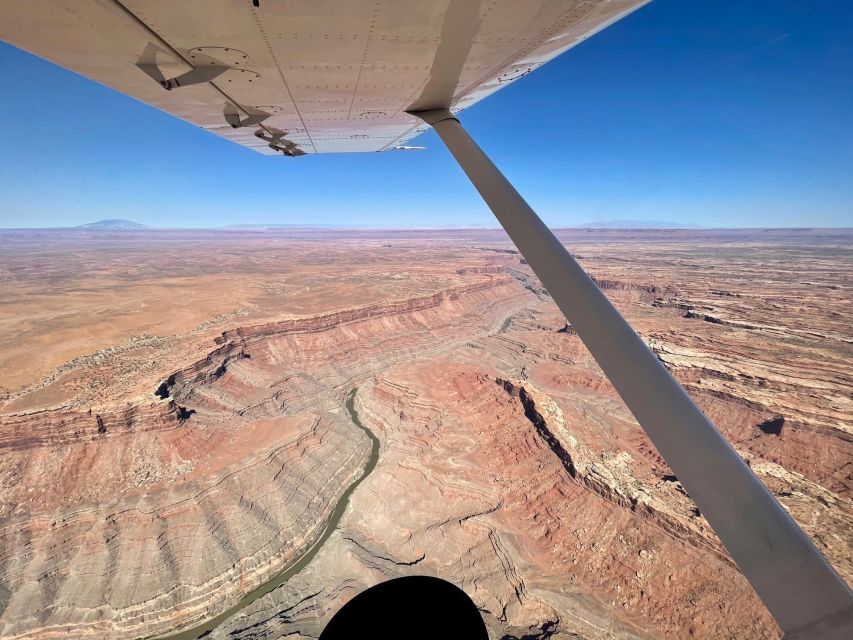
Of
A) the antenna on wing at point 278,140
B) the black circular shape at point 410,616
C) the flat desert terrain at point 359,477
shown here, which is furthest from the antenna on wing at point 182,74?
the flat desert terrain at point 359,477

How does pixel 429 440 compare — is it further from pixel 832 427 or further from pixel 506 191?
pixel 832 427

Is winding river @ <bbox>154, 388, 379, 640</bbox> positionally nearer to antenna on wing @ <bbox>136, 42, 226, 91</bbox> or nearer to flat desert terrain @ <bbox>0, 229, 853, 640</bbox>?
flat desert terrain @ <bbox>0, 229, 853, 640</bbox>

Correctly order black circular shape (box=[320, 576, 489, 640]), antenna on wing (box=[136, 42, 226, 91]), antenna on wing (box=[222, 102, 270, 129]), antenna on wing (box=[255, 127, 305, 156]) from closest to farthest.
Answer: antenna on wing (box=[136, 42, 226, 91]) → black circular shape (box=[320, 576, 489, 640]) → antenna on wing (box=[222, 102, 270, 129]) → antenna on wing (box=[255, 127, 305, 156])

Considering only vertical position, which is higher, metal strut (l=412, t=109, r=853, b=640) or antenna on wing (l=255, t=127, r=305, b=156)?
antenna on wing (l=255, t=127, r=305, b=156)

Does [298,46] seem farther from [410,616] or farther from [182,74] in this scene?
[410,616]

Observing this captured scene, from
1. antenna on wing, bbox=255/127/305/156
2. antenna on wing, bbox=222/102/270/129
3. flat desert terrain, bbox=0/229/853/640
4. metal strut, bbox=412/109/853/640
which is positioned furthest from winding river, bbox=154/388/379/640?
metal strut, bbox=412/109/853/640

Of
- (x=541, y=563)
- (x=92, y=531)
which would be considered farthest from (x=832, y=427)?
(x=92, y=531)


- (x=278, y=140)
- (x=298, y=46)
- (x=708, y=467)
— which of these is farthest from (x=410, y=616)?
(x=278, y=140)
